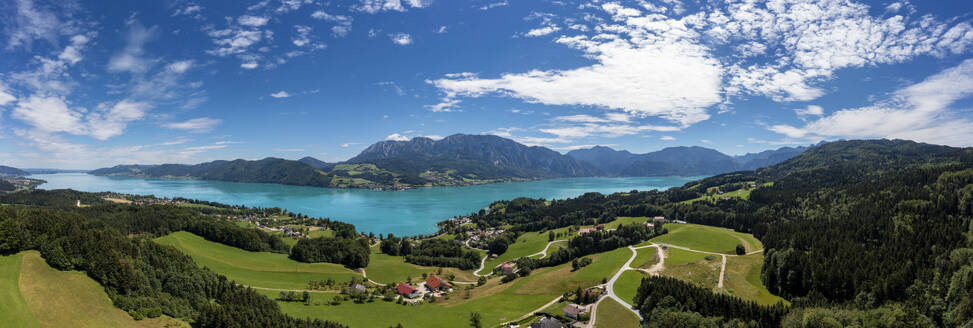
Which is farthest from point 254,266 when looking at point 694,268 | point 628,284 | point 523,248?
point 694,268

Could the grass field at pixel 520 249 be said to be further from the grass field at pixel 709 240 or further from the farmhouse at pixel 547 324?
the farmhouse at pixel 547 324

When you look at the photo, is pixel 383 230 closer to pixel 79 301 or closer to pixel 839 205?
pixel 79 301

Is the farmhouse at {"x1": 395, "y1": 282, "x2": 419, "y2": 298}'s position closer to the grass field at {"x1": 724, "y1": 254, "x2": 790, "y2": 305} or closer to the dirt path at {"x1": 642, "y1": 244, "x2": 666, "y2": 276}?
the dirt path at {"x1": 642, "y1": 244, "x2": 666, "y2": 276}

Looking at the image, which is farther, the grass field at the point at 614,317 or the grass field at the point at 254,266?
the grass field at the point at 254,266

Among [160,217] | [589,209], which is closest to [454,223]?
[589,209]

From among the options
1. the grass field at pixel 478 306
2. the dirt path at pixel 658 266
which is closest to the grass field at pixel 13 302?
the grass field at pixel 478 306

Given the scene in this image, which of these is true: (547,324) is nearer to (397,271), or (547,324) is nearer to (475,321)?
(475,321)
